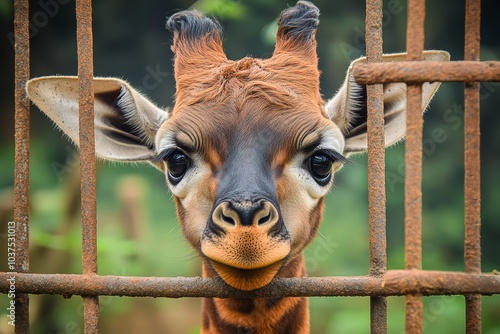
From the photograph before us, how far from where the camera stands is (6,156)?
1182 centimetres

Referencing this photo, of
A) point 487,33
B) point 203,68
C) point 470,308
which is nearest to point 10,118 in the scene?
point 487,33

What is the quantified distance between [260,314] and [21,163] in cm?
164

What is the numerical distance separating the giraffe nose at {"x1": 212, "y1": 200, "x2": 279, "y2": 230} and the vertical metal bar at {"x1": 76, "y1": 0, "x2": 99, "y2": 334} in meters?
0.64

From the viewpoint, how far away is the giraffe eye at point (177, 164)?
341 cm

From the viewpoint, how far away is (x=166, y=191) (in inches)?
412

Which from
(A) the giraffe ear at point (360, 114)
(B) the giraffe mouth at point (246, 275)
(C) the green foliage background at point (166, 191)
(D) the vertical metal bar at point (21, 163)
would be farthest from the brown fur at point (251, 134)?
(C) the green foliage background at point (166, 191)

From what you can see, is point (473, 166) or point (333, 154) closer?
point (473, 166)

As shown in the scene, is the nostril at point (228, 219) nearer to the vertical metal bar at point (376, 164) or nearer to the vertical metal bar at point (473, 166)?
the vertical metal bar at point (376, 164)

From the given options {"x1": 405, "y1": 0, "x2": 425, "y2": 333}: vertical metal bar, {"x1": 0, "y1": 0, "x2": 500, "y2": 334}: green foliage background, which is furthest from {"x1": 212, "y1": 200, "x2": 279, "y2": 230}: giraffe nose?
{"x1": 0, "y1": 0, "x2": 500, "y2": 334}: green foliage background

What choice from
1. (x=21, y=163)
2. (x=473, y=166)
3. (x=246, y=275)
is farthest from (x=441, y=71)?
(x=21, y=163)

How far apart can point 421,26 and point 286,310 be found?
198 cm

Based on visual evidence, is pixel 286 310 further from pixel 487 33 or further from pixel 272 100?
pixel 487 33

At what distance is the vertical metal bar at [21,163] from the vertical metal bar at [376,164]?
1764 millimetres

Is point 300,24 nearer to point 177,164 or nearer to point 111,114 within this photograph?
point 177,164
